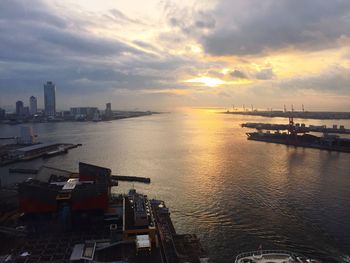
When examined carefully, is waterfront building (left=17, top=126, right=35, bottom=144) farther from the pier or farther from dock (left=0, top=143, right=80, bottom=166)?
the pier

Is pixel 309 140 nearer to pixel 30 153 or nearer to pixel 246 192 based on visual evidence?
pixel 246 192

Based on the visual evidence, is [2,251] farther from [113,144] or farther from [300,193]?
[113,144]

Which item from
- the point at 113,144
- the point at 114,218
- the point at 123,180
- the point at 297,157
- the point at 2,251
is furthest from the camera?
the point at 113,144

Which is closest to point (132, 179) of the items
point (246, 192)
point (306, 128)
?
point (246, 192)

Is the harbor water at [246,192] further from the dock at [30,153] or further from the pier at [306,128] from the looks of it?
the pier at [306,128]

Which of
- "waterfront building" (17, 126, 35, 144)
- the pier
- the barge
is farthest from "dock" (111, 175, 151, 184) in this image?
the pier

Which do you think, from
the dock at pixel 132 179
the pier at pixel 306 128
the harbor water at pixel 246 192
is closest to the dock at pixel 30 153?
the harbor water at pixel 246 192

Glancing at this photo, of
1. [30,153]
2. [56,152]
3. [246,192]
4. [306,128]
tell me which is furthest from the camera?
[306,128]

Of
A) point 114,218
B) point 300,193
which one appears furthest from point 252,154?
point 114,218

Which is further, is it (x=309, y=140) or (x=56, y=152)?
(x=309, y=140)
